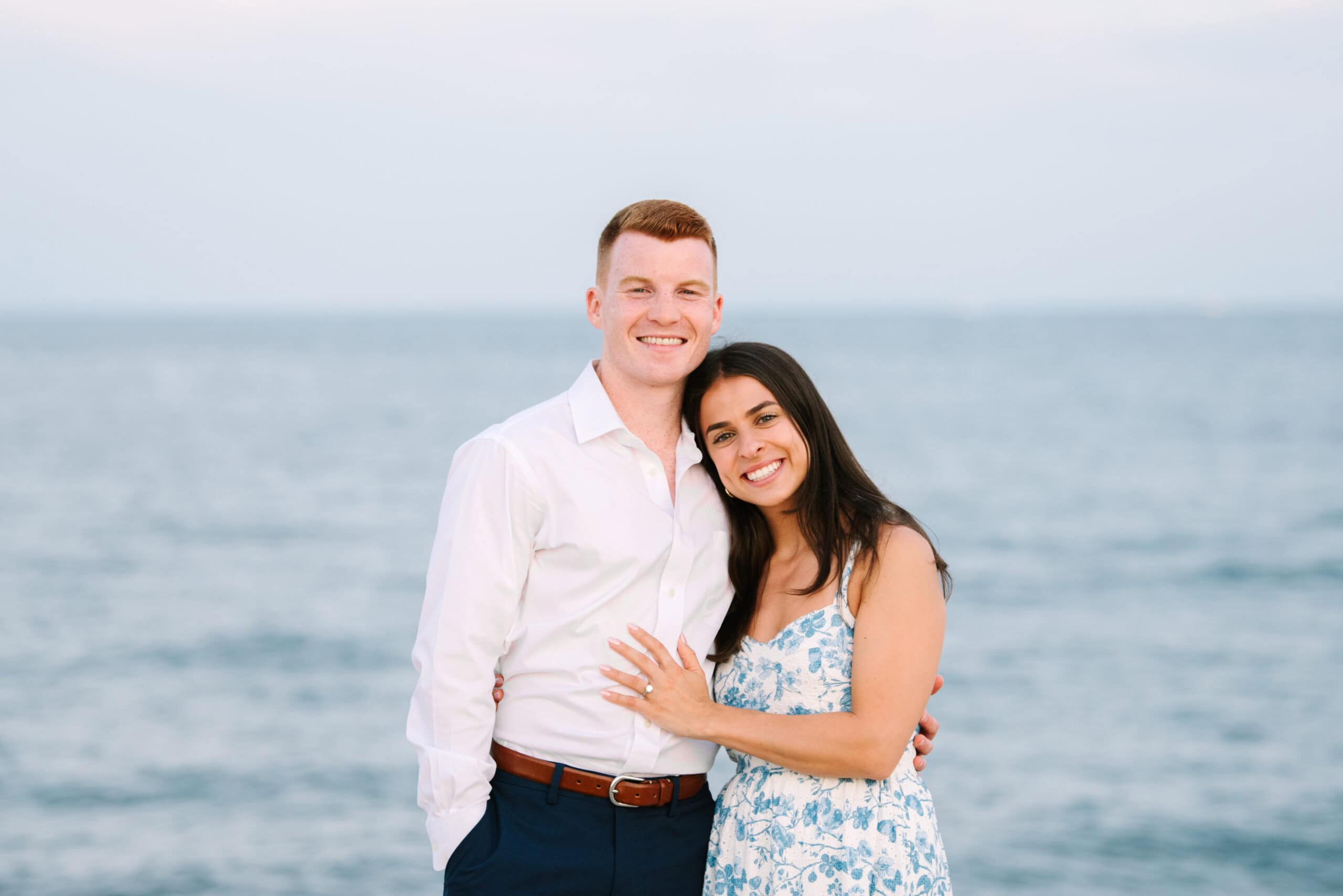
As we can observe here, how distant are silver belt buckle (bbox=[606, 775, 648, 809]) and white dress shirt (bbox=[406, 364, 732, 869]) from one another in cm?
3

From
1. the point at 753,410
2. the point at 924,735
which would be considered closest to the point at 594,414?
the point at 753,410

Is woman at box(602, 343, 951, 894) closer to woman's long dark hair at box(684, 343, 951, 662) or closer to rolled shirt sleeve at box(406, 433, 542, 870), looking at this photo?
woman's long dark hair at box(684, 343, 951, 662)

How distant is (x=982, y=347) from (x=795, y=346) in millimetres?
11827

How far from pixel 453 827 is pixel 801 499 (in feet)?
3.84

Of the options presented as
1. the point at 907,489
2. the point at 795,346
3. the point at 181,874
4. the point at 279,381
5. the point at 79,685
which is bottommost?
the point at 181,874

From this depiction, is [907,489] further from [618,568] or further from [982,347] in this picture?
[982,347]

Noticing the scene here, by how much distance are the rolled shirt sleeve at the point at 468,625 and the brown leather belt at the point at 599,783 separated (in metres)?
0.07

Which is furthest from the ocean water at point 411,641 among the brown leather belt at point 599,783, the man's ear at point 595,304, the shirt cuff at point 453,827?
the shirt cuff at point 453,827

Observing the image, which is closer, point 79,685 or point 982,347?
point 79,685

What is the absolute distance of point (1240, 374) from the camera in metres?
48.4

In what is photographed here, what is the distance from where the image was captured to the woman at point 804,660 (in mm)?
2752

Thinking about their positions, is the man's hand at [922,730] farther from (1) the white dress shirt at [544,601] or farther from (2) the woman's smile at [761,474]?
(2) the woman's smile at [761,474]

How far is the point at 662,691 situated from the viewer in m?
2.82

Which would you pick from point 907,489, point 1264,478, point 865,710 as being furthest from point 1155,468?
point 865,710
